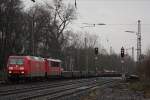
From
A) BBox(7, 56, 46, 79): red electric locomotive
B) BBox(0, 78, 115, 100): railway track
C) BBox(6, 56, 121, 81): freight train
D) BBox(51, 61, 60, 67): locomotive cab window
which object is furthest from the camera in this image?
BBox(51, 61, 60, 67): locomotive cab window

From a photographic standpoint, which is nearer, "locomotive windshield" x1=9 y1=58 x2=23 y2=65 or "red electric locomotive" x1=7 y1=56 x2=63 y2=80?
"red electric locomotive" x1=7 y1=56 x2=63 y2=80

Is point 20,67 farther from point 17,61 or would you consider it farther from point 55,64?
point 55,64

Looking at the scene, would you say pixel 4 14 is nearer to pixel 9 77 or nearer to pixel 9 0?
pixel 9 0

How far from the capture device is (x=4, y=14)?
67.8 meters

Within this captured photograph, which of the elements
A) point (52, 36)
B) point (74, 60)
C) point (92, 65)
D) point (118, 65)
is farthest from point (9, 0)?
point (118, 65)

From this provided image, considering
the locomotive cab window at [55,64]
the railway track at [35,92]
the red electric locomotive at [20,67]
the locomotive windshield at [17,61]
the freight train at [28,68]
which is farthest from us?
the locomotive cab window at [55,64]

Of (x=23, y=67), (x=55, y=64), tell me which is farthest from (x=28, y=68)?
(x=55, y=64)

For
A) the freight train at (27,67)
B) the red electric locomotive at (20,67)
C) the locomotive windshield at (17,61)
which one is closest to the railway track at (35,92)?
the red electric locomotive at (20,67)

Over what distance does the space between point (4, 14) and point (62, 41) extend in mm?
19409

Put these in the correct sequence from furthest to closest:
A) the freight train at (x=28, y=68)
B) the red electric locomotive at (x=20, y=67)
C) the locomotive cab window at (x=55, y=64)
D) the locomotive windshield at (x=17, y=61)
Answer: the locomotive cab window at (x=55, y=64), the locomotive windshield at (x=17, y=61), the freight train at (x=28, y=68), the red electric locomotive at (x=20, y=67)

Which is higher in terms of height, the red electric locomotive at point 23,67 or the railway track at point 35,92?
the red electric locomotive at point 23,67

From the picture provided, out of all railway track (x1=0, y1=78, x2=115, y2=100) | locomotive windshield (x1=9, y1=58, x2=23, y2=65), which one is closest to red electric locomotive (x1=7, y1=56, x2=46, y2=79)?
locomotive windshield (x1=9, y1=58, x2=23, y2=65)

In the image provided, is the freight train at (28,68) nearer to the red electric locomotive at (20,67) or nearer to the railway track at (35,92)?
the red electric locomotive at (20,67)

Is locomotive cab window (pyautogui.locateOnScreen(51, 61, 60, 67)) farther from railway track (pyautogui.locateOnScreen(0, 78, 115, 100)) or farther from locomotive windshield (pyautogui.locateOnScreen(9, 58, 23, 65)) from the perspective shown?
railway track (pyautogui.locateOnScreen(0, 78, 115, 100))
